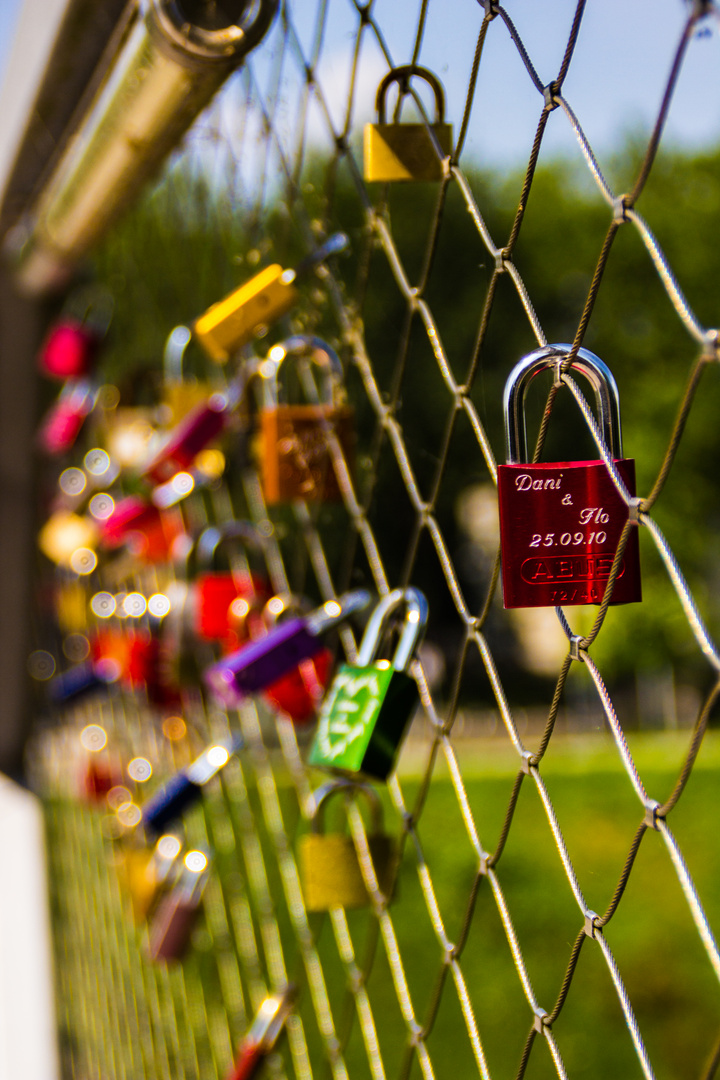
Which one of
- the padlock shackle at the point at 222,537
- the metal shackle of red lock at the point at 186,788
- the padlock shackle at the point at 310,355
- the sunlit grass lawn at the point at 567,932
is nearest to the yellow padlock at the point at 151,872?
the metal shackle of red lock at the point at 186,788

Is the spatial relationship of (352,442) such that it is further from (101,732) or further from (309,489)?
(101,732)

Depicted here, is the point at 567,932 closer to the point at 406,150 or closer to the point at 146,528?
the point at 146,528

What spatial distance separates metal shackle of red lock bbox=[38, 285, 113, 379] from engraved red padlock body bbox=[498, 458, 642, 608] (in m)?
1.27

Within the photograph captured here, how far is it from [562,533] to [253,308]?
1.34ft

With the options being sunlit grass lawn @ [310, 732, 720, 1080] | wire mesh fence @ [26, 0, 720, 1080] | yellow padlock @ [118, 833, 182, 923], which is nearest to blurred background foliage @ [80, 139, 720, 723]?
wire mesh fence @ [26, 0, 720, 1080]

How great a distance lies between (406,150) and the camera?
1.64 feet

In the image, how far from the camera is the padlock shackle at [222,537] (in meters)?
0.95

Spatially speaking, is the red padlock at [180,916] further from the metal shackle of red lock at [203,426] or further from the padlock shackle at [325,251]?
the padlock shackle at [325,251]

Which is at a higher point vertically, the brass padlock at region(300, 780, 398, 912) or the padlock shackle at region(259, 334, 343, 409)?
the padlock shackle at region(259, 334, 343, 409)

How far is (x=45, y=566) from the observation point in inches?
73.1

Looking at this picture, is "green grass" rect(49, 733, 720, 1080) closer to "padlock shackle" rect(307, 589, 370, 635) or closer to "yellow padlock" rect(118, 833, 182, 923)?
"yellow padlock" rect(118, 833, 182, 923)

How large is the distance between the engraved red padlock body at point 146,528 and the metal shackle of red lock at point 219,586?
0.19 metres

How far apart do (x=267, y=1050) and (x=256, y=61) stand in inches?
29.8

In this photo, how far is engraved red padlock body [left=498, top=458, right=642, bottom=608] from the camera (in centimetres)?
37
